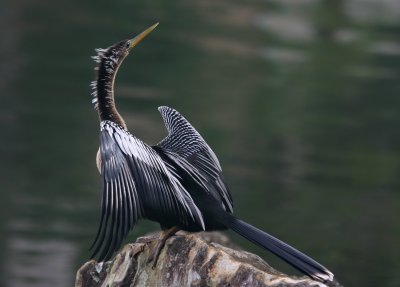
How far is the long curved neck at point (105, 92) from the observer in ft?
21.5

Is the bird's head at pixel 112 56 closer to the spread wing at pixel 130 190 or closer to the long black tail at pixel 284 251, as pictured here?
the spread wing at pixel 130 190

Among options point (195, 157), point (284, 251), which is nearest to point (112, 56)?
point (195, 157)

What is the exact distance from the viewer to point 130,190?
5.68m

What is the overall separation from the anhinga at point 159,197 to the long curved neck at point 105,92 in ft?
0.16

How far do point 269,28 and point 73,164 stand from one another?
30.0ft

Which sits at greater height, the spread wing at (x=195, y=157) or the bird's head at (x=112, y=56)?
the bird's head at (x=112, y=56)

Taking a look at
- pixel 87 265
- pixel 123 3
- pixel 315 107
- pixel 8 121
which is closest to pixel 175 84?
pixel 315 107

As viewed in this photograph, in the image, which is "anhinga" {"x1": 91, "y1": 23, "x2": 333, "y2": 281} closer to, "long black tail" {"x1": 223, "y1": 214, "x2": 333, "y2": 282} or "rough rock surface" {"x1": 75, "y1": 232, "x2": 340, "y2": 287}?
"long black tail" {"x1": 223, "y1": 214, "x2": 333, "y2": 282}

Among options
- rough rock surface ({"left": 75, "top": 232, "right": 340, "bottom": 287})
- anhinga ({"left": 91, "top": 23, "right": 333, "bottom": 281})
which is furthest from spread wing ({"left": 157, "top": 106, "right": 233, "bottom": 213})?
rough rock surface ({"left": 75, "top": 232, "right": 340, "bottom": 287})

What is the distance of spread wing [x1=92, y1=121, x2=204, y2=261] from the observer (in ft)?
18.3

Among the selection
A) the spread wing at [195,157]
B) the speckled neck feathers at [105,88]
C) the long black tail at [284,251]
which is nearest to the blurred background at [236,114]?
the spread wing at [195,157]

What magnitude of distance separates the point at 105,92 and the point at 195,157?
2.11ft

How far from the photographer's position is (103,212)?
18.3ft

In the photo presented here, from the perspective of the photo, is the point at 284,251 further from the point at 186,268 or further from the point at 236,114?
the point at 236,114
